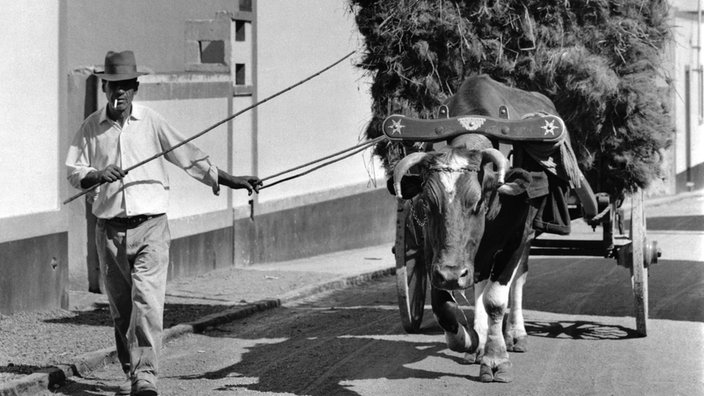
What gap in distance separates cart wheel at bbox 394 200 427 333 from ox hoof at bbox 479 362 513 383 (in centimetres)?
184

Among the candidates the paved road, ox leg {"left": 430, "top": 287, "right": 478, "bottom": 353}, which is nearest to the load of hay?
the paved road

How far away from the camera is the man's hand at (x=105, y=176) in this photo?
7566mm

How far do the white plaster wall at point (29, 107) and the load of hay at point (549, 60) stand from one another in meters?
2.90

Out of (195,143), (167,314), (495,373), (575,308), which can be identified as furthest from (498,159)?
(195,143)

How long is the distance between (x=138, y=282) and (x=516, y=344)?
3104 millimetres

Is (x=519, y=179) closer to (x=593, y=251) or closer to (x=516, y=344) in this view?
(x=516, y=344)

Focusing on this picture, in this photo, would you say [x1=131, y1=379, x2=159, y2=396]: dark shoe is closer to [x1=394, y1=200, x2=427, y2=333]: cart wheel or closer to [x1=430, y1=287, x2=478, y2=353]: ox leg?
[x1=430, y1=287, x2=478, y2=353]: ox leg

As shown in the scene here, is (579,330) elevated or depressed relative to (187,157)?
depressed

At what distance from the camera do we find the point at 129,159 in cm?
789

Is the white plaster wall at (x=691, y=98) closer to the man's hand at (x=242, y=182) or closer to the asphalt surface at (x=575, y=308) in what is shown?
the asphalt surface at (x=575, y=308)

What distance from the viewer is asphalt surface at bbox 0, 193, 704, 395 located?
27.5 ft

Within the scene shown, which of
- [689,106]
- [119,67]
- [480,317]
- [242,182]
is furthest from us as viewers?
[689,106]

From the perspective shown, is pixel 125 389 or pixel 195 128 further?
pixel 195 128

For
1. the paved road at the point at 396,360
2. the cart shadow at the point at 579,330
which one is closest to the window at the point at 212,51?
the paved road at the point at 396,360
